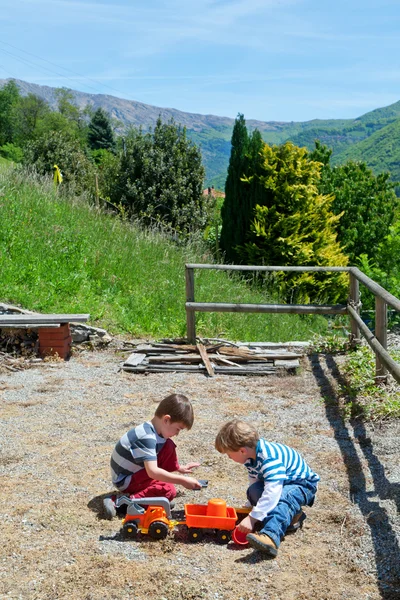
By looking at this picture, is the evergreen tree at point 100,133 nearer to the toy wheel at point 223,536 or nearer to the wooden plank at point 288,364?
the wooden plank at point 288,364

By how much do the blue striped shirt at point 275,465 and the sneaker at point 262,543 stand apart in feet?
1.04

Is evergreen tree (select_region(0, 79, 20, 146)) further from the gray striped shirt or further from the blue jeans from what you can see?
the blue jeans

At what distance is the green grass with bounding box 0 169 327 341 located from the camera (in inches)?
342

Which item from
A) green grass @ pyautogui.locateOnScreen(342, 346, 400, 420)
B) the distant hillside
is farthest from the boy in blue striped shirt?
the distant hillside

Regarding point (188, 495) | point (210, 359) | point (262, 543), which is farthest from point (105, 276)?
point (262, 543)

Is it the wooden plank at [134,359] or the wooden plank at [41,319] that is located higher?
the wooden plank at [41,319]

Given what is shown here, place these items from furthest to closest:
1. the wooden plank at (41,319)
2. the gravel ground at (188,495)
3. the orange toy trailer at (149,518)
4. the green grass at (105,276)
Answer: the green grass at (105,276)
the wooden plank at (41,319)
the orange toy trailer at (149,518)
the gravel ground at (188,495)

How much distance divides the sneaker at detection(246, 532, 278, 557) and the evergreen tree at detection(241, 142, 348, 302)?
11.5 metres

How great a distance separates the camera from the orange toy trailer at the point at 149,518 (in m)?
3.34

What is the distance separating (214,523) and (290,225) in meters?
12.2

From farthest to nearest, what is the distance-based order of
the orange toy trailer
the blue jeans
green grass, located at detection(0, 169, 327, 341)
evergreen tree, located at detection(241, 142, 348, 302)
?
evergreen tree, located at detection(241, 142, 348, 302) < green grass, located at detection(0, 169, 327, 341) < the orange toy trailer < the blue jeans

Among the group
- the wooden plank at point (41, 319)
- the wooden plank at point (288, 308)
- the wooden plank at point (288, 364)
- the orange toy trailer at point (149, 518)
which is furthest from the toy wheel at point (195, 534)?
the wooden plank at point (41, 319)

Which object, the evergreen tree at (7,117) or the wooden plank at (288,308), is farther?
the evergreen tree at (7,117)

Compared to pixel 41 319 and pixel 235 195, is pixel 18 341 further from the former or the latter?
pixel 235 195
